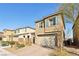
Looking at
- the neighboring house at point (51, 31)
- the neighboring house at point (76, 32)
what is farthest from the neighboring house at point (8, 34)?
the neighboring house at point (76, 32)

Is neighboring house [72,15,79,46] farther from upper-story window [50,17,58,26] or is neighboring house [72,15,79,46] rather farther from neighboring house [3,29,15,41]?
neighboring house [3,29,15,41]

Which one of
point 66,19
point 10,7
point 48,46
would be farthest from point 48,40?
point 10,7

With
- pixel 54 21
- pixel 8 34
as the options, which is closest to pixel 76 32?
pixel 54 21

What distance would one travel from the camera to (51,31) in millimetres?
3393

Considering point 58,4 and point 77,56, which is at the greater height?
point 58,4

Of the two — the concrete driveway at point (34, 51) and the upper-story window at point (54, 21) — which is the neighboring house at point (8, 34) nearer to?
the concrete driveway at point (34, 51)

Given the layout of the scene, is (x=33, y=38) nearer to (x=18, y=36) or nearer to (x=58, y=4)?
(x=18, y=36)

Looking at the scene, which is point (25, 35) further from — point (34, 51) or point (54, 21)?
point (54, 21)

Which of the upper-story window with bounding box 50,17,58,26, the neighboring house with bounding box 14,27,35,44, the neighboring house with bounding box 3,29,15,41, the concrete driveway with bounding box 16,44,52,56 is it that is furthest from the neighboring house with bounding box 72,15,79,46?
the neighboring house with bounding box 3,29,15,41

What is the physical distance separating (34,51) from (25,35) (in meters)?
0.30

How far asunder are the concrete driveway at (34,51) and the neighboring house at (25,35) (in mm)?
128

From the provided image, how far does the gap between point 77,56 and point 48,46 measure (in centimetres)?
45

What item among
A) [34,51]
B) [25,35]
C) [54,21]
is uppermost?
[54,21]

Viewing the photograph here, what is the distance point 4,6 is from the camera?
338 cm
